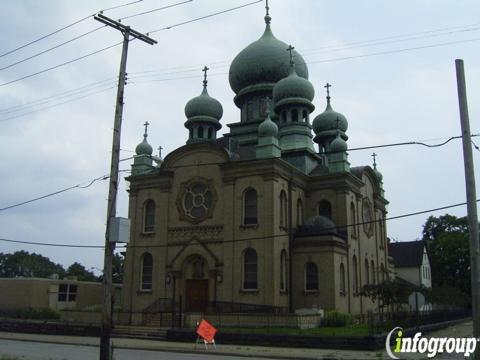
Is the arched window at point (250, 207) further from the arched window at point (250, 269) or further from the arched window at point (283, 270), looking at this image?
the arched window at point (283, 270)

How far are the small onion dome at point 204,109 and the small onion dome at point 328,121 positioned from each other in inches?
313

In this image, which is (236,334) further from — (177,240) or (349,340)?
(177,240)

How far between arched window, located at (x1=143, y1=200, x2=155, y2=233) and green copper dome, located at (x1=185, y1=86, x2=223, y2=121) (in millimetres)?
9149

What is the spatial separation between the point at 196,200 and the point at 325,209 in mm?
8855

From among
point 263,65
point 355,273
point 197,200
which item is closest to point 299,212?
point 355,273

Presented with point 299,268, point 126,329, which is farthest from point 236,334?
point 299,268

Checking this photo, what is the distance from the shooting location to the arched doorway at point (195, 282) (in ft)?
115

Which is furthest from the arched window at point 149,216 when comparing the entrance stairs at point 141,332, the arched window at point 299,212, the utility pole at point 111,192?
the utility pole at point 111,192

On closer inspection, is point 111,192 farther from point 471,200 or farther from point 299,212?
point 299,212

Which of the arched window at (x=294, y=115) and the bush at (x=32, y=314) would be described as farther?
the arched window at (x=294, y=115)

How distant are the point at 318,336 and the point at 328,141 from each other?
24.9m

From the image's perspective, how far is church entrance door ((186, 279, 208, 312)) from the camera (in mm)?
34750

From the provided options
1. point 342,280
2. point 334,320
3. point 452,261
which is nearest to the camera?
point 334,320

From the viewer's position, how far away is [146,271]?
38.0 m
